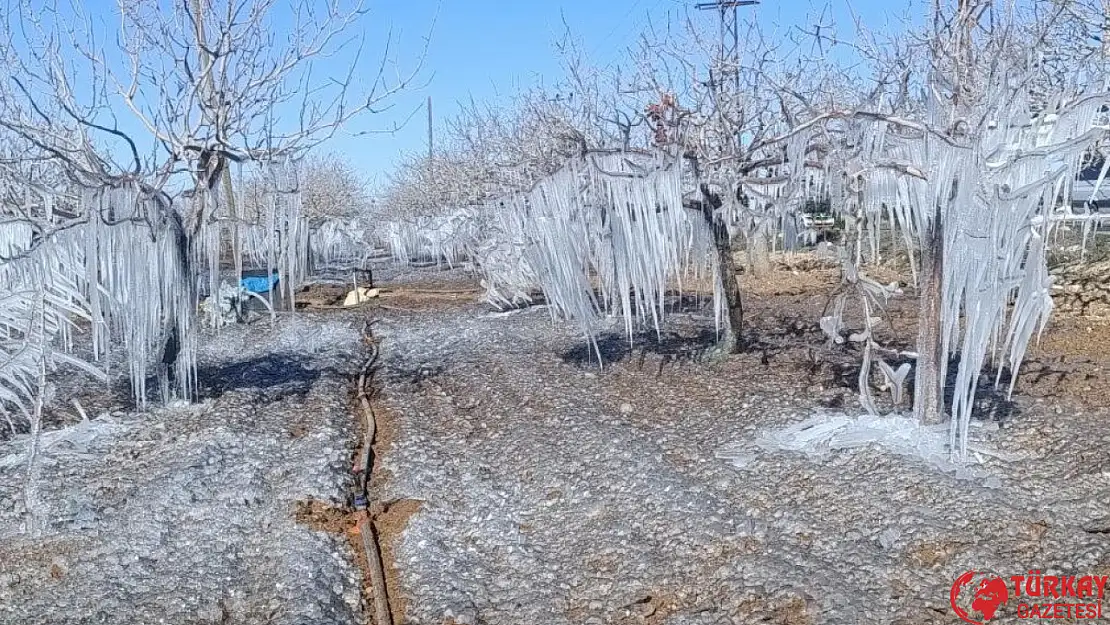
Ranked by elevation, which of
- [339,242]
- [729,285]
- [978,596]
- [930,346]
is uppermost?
[339,242]

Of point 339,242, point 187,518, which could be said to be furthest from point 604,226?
point 339,242

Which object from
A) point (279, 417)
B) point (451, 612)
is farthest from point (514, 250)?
point (451, 612)

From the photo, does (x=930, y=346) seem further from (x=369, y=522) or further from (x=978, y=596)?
(x=369, y=522)

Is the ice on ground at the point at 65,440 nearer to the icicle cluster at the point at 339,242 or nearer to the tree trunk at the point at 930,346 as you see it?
the tree trunk at the point at 930,346

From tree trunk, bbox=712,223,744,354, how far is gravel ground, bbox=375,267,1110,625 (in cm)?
65

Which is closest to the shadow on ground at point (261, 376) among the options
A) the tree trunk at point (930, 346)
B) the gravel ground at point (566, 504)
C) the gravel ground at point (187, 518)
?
the gravel ground at point (187, 518)

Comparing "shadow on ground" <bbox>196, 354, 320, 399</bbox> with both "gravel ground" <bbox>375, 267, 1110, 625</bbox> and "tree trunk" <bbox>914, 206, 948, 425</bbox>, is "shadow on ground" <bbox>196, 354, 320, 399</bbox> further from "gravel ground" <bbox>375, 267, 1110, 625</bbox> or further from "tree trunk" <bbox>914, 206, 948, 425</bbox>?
"tree trunk" <bbox>914, 206, 948, 425</bbox>

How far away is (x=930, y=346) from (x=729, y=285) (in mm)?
2950

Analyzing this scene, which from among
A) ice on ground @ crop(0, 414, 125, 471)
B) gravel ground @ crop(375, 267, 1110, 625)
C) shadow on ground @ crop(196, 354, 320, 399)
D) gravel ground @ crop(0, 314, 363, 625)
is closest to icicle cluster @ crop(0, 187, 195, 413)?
ice on ground @ crop(0, 414, 125, 471)

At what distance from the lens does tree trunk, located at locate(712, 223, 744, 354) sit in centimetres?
793

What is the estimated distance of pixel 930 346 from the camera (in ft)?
17.7

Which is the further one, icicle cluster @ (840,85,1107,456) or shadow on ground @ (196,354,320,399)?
shadow on ground @ (196,354,320,399)

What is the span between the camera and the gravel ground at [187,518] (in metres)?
4.37

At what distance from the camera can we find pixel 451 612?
14.1ft
